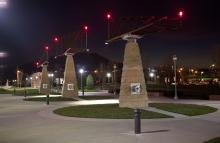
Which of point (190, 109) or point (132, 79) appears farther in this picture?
point (132, 79)

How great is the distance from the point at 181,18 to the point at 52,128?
31.4 ft

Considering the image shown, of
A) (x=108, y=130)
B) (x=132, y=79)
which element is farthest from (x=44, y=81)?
(x=108, y=130)

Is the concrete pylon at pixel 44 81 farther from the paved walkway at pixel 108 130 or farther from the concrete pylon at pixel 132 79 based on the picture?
the paved walkway at pixel 108 130

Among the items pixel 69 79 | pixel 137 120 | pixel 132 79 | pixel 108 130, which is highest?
pixel 69 79

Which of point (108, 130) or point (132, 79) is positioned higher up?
point (132, 79)

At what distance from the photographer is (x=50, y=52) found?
52469 millimetres

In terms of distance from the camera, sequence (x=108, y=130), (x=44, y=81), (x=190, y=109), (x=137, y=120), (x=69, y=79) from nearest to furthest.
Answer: (x=137, y=120) → (x=108, y=130) → (x=190, y=109) → (x=69, y=79) → (x=44, y=81)

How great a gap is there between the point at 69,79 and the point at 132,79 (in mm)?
17329

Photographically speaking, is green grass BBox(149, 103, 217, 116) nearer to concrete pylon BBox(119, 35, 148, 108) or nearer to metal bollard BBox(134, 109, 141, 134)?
concrete pylon BBox(119, 35, 148, 108)

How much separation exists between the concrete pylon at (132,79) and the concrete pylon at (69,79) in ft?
54.0

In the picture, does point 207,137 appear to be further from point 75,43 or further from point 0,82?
point 0,82

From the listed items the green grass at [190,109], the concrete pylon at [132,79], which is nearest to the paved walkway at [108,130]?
the green grass at [190,109]

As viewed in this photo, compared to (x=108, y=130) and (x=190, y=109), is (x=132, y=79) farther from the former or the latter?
(x=108, y=130)

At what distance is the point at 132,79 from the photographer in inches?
1019
